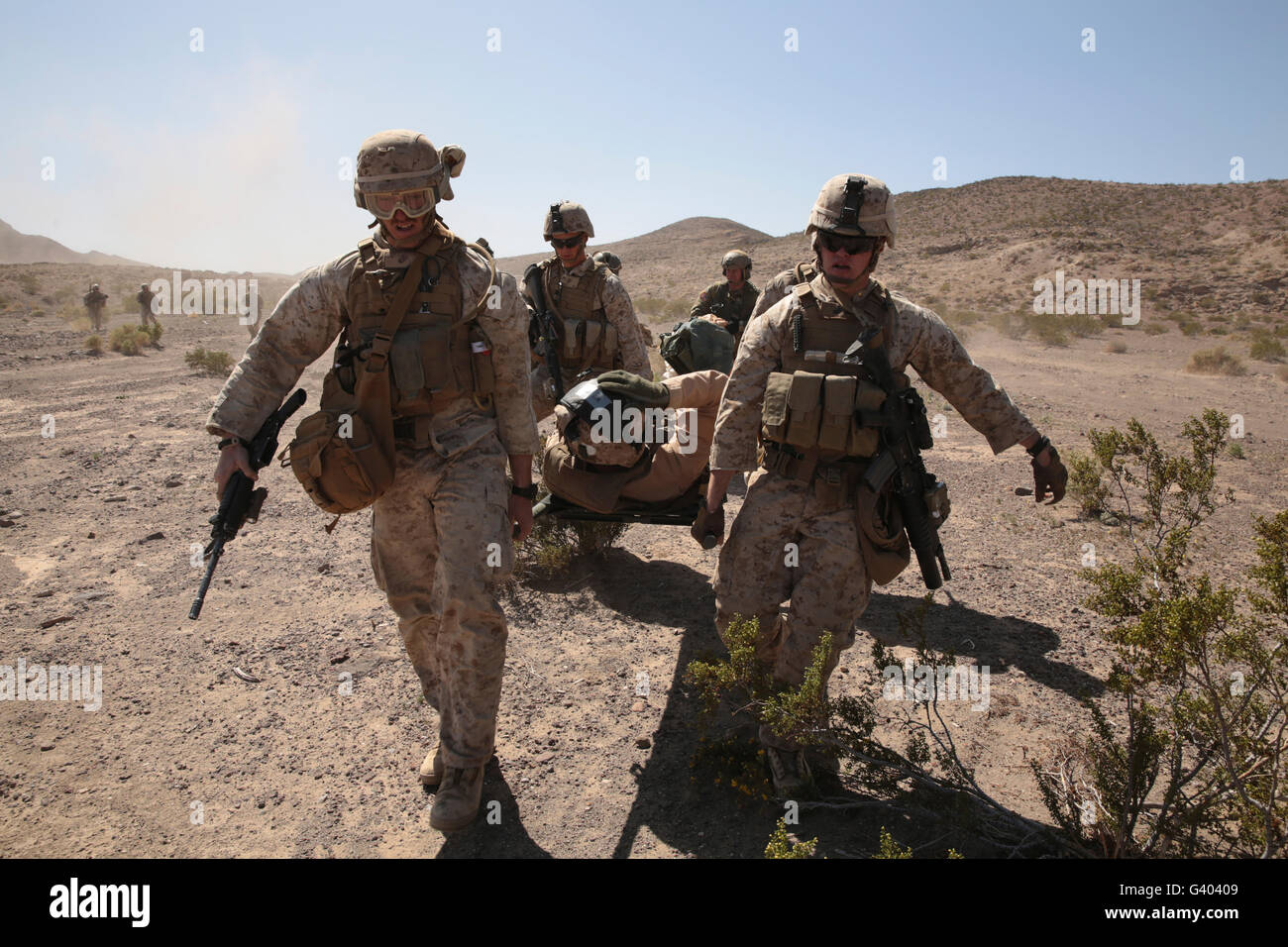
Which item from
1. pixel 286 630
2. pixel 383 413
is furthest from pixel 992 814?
pixel 286 630

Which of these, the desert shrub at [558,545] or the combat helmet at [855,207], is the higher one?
the combat helmet at [855,207]

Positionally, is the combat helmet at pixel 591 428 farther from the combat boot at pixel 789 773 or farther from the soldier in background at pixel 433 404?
the combat boot at pixel 789 773

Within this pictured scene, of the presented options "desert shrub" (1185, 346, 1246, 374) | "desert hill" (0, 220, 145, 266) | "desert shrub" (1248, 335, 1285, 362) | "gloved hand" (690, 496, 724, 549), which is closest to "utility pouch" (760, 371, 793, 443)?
"gloved hand" (690, 496, 724, 549)

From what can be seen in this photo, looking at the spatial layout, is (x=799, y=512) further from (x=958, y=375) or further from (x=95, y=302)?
(x=95, y=302)

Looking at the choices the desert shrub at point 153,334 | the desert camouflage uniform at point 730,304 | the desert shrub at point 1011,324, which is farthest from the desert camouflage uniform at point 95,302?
the desert shrub at point 1011,324

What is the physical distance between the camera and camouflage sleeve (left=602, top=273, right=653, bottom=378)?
17.4 ft

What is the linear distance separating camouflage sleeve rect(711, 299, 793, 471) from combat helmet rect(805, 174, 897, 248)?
0.36 metres

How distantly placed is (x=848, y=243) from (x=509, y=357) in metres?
1.36

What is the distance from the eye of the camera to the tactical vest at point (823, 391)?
2934 millimetres

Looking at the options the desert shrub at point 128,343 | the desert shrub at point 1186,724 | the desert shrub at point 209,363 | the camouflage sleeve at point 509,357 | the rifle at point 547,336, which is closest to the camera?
the desert shrub at point 1186,724

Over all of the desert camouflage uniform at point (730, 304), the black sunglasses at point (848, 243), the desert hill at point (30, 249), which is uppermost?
the desert hill at point (30, 249)

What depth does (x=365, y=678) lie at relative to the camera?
3.87m

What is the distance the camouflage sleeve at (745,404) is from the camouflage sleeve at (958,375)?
511mm

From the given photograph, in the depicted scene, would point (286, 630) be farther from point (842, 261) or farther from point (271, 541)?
point (842, 261)
